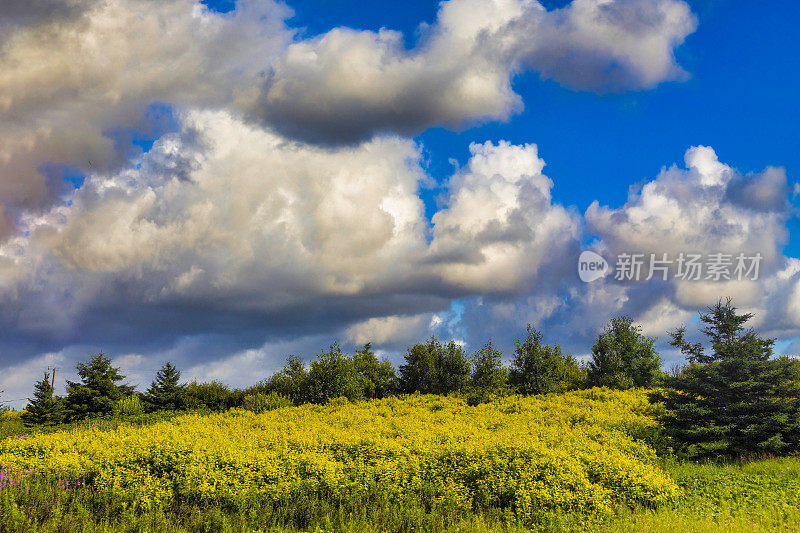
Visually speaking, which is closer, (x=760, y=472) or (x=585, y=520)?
(x=585, y=520)

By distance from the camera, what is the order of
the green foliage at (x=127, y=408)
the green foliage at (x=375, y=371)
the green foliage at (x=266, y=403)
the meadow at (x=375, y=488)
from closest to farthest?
the meadow at (x=375, y=488) < the green foliage at (x=266, y=403) < the green foliage at (x=127, y=408) < the green foliage at (x=375, y=371)

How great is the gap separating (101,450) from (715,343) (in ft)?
62.4

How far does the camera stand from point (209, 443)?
13438mm

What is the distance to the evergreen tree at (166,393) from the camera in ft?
110

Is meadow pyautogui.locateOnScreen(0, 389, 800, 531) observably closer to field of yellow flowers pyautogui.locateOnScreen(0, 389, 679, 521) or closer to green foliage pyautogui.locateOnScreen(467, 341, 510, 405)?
field of yellow flowers pyautogui.locateOnScreen(0, 389, 679, 521)

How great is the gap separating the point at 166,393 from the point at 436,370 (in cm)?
1748

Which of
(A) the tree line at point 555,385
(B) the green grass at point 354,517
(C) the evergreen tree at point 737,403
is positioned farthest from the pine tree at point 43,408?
(C) the evergreen tree at point 737,403

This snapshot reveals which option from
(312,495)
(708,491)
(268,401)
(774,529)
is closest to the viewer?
(774,529)

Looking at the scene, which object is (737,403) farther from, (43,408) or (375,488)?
(43,408)

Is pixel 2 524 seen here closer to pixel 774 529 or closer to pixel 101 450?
pixel 101 450

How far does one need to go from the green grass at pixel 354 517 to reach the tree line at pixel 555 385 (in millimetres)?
4624

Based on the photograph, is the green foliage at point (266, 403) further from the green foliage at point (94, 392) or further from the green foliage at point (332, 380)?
the green foliage at point (94, 392)

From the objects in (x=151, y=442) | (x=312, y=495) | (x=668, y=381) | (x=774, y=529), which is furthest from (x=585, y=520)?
(x=151, y=442)

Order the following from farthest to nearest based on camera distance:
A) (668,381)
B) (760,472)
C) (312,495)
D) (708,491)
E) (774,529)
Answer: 1. (668,381)
2. (760,472)
3. (708,491)
4. (312,495)
5. (774,529)
